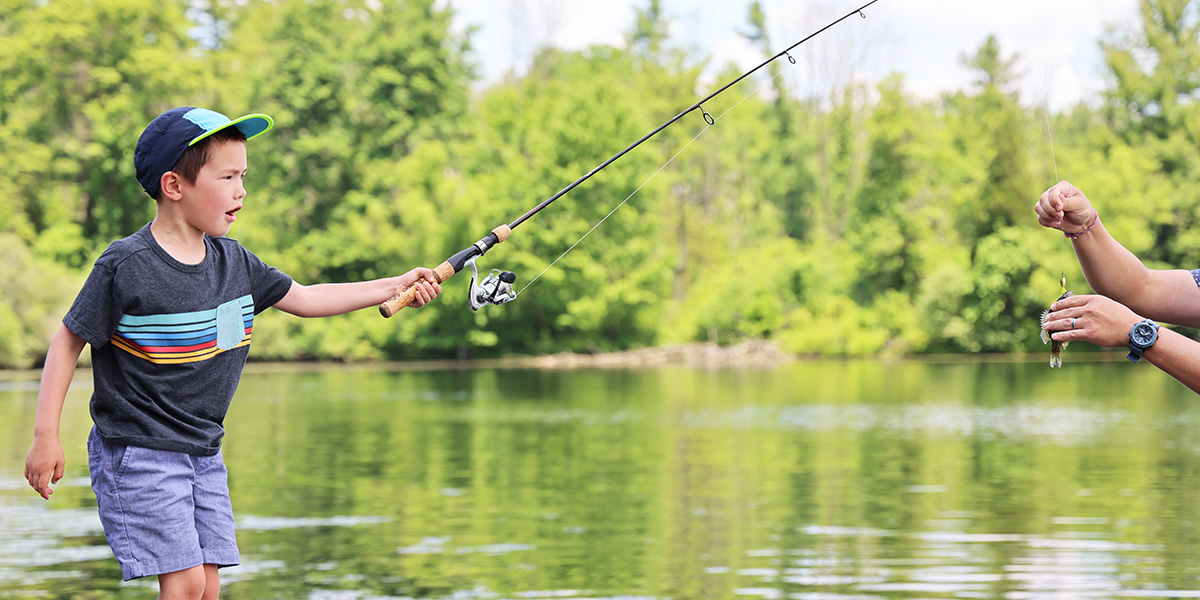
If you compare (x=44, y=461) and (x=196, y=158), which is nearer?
(x=44, y=461)

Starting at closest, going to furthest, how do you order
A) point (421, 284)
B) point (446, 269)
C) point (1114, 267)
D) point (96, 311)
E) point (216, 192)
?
point (96, 311), point (216, 192), point (1114, 267), point (421, 284), point (446, 269)

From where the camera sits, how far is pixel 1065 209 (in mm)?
4047

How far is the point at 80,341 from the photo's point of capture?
11.6ft

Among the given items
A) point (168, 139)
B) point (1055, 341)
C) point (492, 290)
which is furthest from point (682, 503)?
point (168, 139)

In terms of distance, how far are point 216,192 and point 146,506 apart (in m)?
0.89

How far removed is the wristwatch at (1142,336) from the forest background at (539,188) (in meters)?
40.6

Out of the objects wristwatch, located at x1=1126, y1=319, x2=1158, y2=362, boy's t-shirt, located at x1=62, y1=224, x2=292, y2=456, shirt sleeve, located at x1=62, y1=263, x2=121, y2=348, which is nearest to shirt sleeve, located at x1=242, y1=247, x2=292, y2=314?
boy's t-shirt, located at x1=62, y1=224, x2=292, y2=456

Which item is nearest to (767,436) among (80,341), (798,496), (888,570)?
(798,496)

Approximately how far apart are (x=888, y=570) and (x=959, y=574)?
381 millimetres

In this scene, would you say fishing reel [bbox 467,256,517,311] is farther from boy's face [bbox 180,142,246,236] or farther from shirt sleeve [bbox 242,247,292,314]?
boy's face [bbox 180,142,246,236]

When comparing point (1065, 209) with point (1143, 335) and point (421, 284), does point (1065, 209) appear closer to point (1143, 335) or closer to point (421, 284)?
point (1143, 335)

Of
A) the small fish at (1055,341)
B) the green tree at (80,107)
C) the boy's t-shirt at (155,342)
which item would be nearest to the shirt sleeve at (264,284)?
the boy's t-shirt at (155,342)

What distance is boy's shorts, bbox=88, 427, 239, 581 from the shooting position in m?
3.60

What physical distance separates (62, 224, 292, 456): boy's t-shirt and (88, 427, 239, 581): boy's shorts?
0.05 metres
